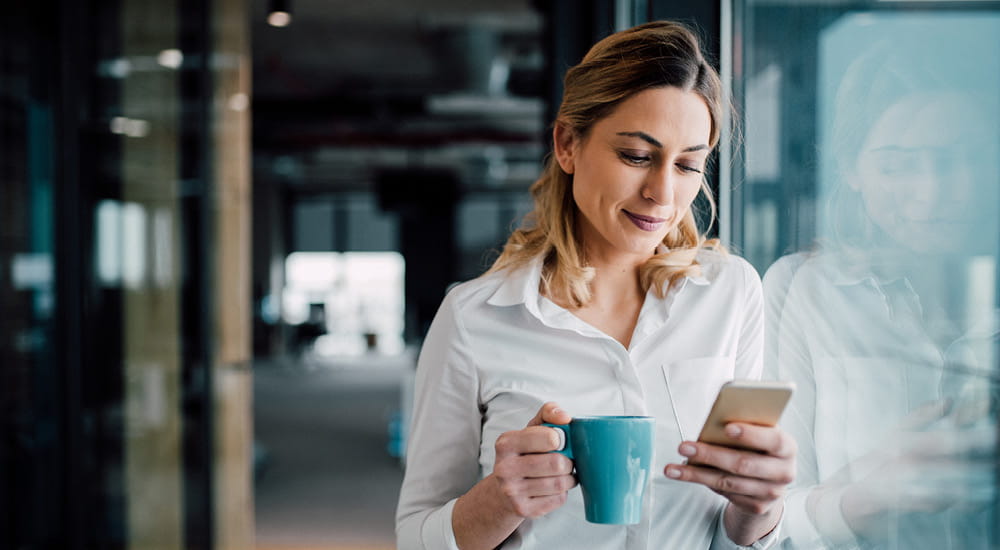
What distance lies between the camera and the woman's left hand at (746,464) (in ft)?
2.47

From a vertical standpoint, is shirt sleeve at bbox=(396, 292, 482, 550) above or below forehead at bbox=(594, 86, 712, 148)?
below

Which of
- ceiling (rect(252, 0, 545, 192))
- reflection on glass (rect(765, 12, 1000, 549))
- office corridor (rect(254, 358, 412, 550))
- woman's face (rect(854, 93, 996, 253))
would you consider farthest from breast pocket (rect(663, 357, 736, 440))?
ceiling (rect(252, 0, 545, 192))

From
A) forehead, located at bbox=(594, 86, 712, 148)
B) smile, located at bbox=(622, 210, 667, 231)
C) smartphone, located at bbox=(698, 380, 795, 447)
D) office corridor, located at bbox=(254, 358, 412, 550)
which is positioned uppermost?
forehead, located at bbox=(594, 86, 712, 148)

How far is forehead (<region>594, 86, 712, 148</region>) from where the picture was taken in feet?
3.16

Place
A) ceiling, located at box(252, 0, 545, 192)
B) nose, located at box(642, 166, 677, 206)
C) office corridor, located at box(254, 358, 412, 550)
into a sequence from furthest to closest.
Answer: ceiling, located at box(252, 0, 545, 192)
office corridor, located at box(254, 358, 412, 550)
nose, located at box(642, 166, 677, 206)

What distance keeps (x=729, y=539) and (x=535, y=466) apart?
1.01 feet

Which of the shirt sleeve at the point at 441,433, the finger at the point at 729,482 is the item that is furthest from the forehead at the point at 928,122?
the shirt sleeve at the point at 441,433

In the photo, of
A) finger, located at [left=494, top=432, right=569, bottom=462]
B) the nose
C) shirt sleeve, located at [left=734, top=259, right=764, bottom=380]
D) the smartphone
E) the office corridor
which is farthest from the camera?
the office corridor

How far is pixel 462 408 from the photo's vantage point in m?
1.11

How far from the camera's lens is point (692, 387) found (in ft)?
3.36

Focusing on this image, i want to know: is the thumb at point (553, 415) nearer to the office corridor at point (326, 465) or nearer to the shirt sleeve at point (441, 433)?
the shirt sleeve at point (441, 433)

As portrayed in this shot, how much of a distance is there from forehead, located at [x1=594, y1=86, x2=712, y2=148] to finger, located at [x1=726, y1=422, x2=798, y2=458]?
36 centimetres

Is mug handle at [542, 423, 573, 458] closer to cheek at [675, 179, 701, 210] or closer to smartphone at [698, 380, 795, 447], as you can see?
smartphone at [698, 380, 795, 447]

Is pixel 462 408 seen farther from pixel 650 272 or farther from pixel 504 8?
pixel 504 8
